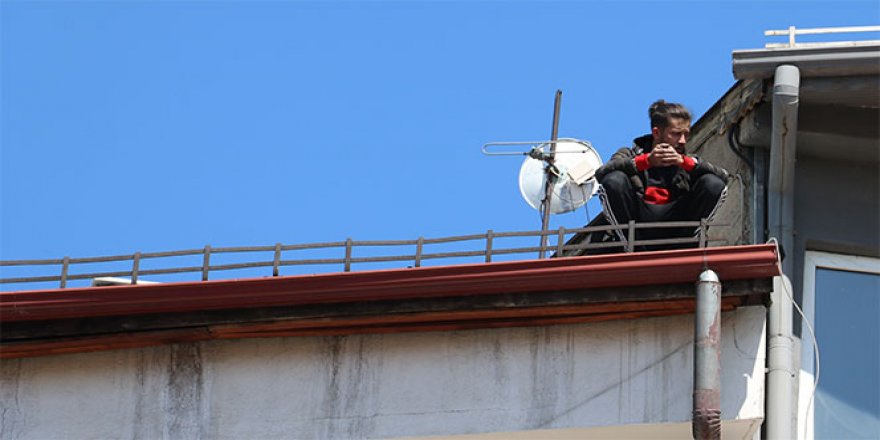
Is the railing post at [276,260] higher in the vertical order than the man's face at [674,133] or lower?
lower

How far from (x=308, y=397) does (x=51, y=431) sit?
6.27 ft

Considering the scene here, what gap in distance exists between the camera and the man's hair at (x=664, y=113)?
47.5 ft

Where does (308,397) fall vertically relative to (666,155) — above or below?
below

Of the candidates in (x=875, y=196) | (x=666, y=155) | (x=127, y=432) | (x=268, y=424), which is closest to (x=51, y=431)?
(x=127, y=432)

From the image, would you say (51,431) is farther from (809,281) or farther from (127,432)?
(809,281)

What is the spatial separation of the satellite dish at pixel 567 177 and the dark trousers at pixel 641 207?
3.14 m

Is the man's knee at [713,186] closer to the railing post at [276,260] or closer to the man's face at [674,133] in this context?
the man's face at [674,133]

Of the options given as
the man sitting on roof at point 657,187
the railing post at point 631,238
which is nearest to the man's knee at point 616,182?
the man sitting on roof at point 657,187

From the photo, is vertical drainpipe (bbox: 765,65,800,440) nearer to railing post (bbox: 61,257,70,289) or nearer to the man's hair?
the man's hair

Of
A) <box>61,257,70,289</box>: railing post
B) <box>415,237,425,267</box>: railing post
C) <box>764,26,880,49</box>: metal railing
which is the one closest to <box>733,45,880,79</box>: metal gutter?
<box>764,26,880,49</box>: metal railing

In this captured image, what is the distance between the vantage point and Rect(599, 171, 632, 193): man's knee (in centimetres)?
1405

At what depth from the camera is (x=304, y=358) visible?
14039mm

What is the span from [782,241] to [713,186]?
2.33ft

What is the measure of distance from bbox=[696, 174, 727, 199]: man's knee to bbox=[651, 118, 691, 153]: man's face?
592mm
